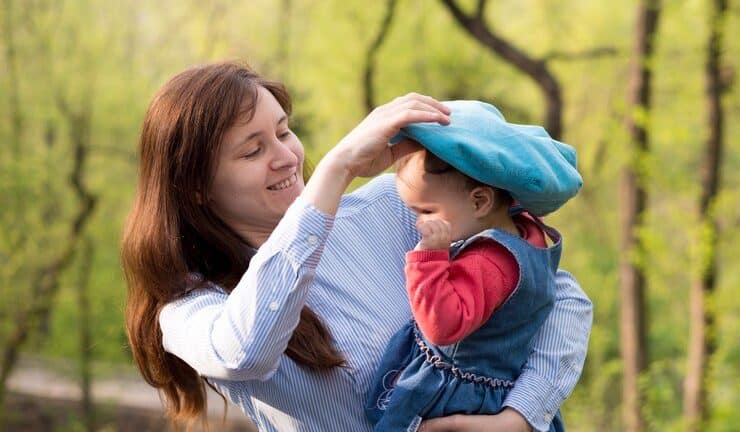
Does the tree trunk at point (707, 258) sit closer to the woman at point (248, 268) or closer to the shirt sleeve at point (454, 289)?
the woman at point (248, 268)

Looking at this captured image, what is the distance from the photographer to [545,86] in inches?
310

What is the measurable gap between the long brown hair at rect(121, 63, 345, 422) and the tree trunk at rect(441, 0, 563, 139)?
20.3ft

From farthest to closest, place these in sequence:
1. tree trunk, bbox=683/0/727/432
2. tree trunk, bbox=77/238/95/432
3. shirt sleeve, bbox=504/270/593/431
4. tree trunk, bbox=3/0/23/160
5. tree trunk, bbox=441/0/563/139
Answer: tree trunk, bbox=77/238/95/432, tree trunk, bbox=3/0/23/160, tree trunk, bbox=683/0/727/432, tree trunk, bbox=441/0/563/139, shirt sleeve, bbox=504/270/593/431

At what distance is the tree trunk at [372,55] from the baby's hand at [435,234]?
9361mm

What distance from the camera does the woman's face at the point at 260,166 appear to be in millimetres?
1799

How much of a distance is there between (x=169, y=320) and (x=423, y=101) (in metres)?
0.58

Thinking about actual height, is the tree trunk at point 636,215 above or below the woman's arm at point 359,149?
below

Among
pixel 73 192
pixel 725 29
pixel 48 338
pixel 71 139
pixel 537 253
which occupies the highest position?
pixel 537 253

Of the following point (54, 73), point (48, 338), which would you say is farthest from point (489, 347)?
point (48, 338)

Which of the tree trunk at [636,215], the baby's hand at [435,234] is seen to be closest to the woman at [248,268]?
the baby's hand at [435,234]

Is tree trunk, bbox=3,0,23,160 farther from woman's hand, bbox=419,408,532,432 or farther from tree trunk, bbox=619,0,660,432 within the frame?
woman's hand, bbox=419,408,532,432

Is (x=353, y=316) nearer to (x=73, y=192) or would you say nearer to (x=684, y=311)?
(x=73, y=192)

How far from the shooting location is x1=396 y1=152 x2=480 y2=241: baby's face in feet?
5.30

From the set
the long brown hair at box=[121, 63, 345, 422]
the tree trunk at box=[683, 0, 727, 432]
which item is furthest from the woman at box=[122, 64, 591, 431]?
the tree trunk at box=[683, 0, 727, 432]
